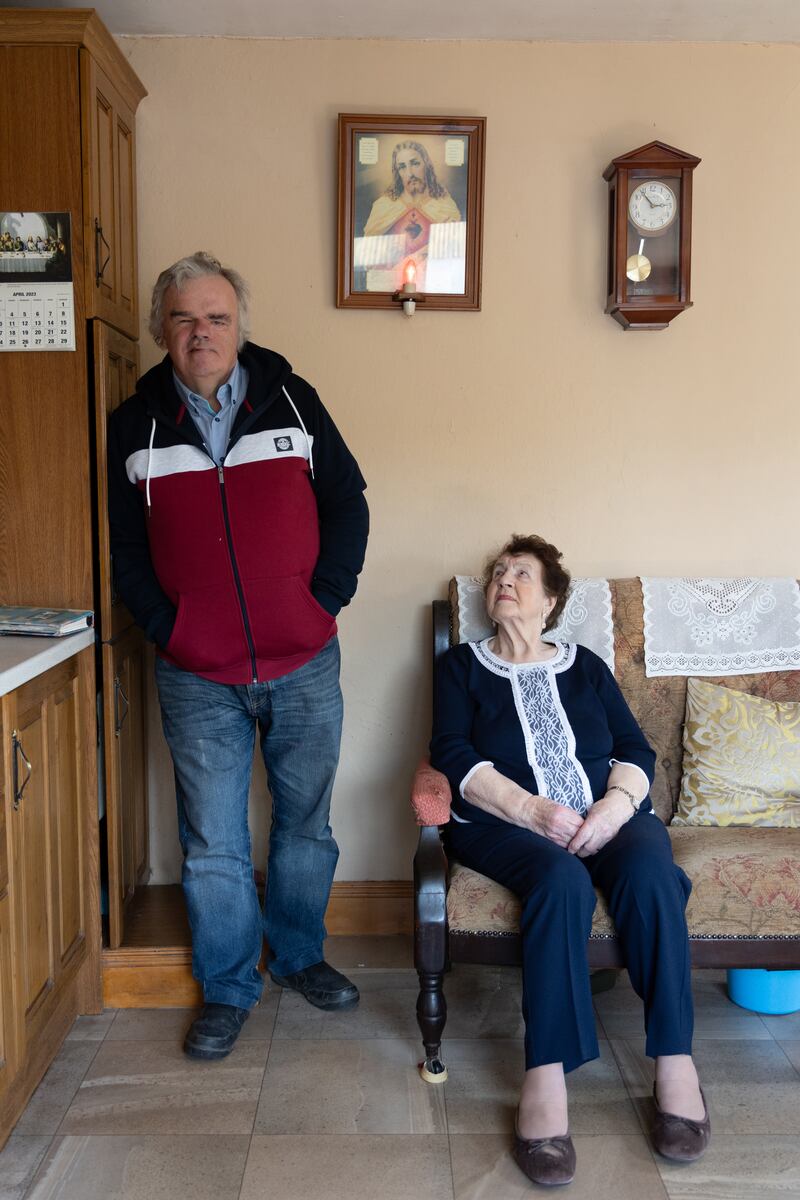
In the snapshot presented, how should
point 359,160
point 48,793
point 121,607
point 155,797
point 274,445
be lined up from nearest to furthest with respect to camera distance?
point 48,793 < point 274,445 < point 121,607 < point 359,160 < point 155,797

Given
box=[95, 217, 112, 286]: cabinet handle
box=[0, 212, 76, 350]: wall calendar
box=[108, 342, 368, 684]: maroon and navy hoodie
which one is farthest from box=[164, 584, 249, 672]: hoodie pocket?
box=[95, 217, 112, 286]: cabinet handle

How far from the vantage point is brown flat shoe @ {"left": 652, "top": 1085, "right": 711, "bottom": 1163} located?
1.82 metres

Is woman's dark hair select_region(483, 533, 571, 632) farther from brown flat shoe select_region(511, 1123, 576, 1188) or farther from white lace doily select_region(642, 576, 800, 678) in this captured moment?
brown flat shoe select_region(511, 1123, 576, 1188)

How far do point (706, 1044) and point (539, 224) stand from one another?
2.00 m

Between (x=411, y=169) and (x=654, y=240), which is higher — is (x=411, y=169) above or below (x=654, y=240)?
above

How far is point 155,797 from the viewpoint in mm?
2768

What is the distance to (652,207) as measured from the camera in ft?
8.45

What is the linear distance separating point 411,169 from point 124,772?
165 centimetres

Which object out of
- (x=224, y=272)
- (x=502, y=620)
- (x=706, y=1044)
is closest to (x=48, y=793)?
(x=502, y=620)

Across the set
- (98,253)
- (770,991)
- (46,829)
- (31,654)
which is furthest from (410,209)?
(770,991)

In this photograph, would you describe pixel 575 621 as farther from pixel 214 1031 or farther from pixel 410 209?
pixel 214 1031

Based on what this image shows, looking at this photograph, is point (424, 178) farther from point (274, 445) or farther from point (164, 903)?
point (164, 903)

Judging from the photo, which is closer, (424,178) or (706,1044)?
(706,1044)

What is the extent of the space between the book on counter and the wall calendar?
1.85ft
